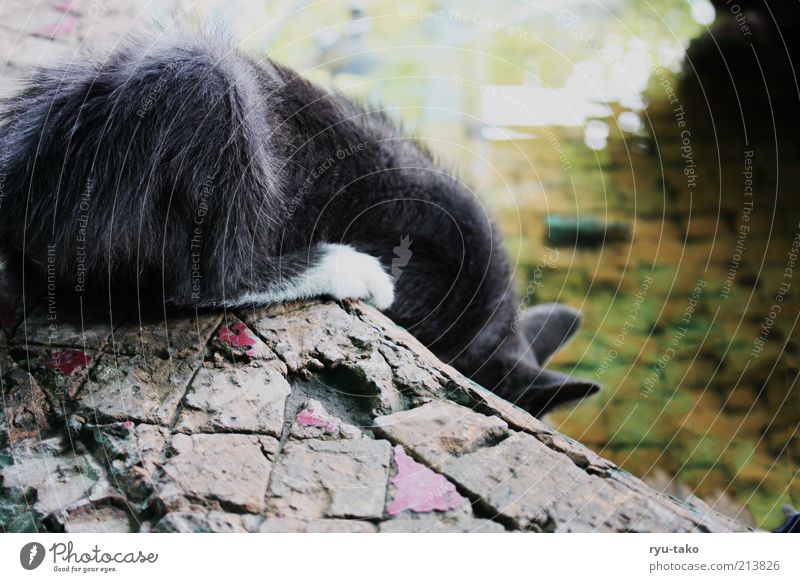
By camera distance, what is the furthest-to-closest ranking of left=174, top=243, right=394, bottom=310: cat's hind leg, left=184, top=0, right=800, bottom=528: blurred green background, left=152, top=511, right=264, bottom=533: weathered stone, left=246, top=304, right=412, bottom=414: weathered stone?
left=184, top=0, right=800, bottom=528: blurred green background, left=174, top=243, right=394, bottom=310: cat's hind leg, left=246, top=304, right=412, bottom=414: weathered stone, left=152, top=511, right=264, bottom=533: weathered stone

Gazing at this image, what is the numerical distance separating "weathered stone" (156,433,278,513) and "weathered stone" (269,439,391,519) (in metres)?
0.03

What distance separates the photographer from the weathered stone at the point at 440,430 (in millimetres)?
1159

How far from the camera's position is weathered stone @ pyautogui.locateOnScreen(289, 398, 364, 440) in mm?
1168

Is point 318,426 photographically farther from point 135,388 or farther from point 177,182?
point 177,182

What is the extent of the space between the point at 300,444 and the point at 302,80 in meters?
0.96

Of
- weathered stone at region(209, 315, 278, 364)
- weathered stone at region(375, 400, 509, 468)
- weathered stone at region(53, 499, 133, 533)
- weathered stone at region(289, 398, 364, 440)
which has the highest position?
weathered stone at region(209, 315, 278, 364)

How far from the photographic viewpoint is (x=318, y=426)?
46.8 inches

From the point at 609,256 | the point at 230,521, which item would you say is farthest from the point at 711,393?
the point at 230,521

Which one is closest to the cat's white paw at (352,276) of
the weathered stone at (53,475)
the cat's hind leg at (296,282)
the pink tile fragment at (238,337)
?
the cat's hind leg at (296,282)

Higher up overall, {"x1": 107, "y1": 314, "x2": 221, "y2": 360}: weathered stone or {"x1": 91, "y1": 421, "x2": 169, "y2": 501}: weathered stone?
{"x1": 107, "y1": 314, "x2": 221, "y2": 360}: weathered stone

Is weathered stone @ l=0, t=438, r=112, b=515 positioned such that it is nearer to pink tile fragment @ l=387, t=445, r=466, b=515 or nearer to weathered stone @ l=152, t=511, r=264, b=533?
weathered stone @ l=152, t=511, r=264, b=533

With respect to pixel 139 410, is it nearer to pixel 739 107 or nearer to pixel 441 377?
pixel 441 377

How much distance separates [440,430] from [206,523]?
40 cm
